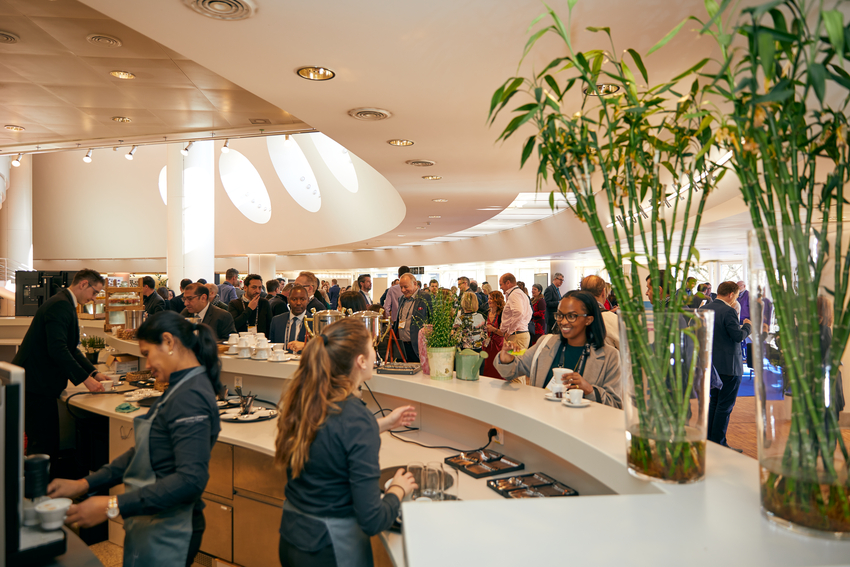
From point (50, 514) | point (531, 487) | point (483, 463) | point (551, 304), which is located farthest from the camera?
point (551, 304)

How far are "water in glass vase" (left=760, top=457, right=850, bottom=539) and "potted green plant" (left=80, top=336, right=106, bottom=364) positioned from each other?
6.14 metres

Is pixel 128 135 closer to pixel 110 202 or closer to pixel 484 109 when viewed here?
pixel 484 109

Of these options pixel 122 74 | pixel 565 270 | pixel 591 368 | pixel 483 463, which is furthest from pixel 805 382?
pixel 565 270

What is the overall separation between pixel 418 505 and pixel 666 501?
61 centimetres

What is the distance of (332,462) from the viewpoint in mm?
1795

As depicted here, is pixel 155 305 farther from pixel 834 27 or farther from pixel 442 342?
pixel 834 27

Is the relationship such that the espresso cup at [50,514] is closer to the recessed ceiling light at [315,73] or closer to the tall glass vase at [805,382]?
the tall glass vase at [805,382]

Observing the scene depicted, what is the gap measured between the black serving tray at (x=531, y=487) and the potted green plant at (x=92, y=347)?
16.5ft

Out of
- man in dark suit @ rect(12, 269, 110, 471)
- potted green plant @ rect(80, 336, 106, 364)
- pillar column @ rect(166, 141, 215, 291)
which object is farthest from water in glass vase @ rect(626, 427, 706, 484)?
pillar column @ rect(166, 141, 215, 291)

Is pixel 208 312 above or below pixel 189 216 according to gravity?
below

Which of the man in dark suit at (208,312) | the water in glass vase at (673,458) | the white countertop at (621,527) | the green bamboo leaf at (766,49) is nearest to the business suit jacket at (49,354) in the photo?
the man in dark suit at (208,312)

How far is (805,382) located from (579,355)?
1.90 m

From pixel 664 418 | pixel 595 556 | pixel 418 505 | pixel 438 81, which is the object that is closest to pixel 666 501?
pixel 664 418

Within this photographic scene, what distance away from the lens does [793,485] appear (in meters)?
1.16
